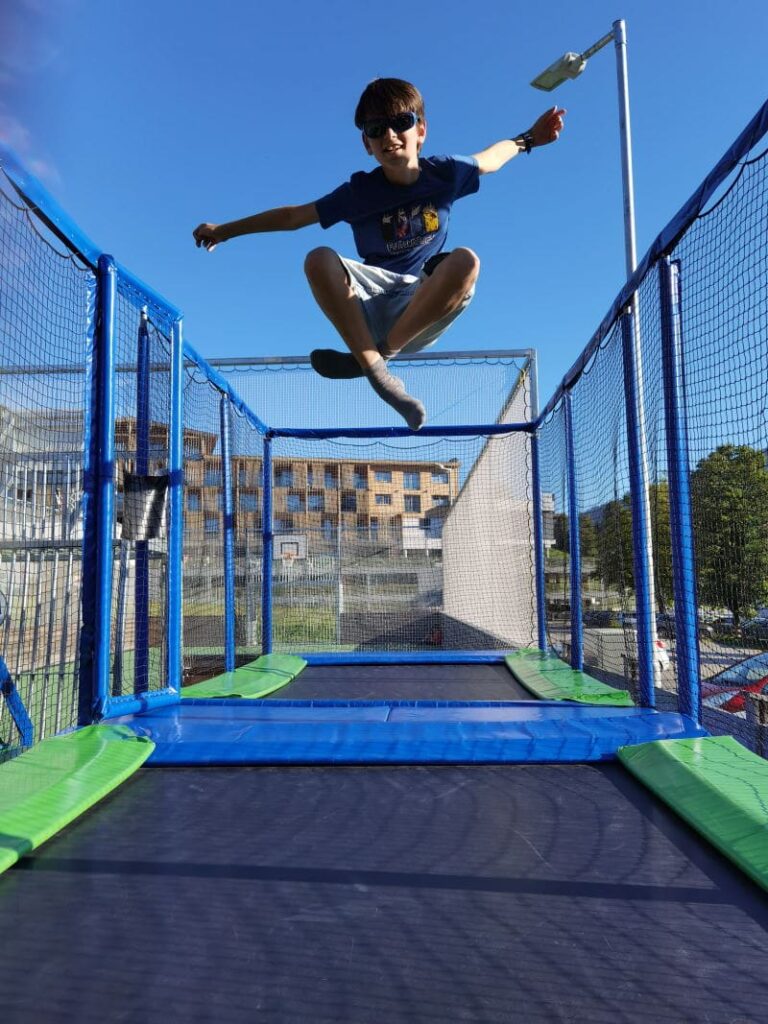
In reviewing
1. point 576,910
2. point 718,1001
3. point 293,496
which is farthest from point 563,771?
point 293,496

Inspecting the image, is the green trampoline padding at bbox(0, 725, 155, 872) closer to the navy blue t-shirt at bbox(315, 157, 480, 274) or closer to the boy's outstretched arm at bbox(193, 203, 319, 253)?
the boy's outstretched arm at bbox(193, 203, 319, 253)

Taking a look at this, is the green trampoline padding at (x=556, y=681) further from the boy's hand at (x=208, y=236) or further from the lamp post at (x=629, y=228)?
the boy's hand at (x=208, y=236)

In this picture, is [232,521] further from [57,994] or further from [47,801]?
[57,994]

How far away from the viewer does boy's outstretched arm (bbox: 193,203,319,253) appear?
186 centimetres

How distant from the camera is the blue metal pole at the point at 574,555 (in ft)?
11.8

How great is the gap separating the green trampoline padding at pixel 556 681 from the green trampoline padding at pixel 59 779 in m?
1.80

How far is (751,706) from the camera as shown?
4.88 metres

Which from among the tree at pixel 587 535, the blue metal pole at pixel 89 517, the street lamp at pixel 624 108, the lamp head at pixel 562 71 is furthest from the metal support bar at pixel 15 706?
the lamp head at pixel 562 71

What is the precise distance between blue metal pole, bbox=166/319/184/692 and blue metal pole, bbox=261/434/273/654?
1.87 m

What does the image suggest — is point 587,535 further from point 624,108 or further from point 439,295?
point 624,108

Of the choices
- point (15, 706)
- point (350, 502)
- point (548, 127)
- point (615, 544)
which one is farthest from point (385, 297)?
point (350, 502)

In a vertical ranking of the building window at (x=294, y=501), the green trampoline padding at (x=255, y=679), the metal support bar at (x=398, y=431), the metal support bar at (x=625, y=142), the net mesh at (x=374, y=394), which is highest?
the metal support bar at (x=625, y=142)

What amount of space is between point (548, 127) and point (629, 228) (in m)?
3.08

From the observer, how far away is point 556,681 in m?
3.40
